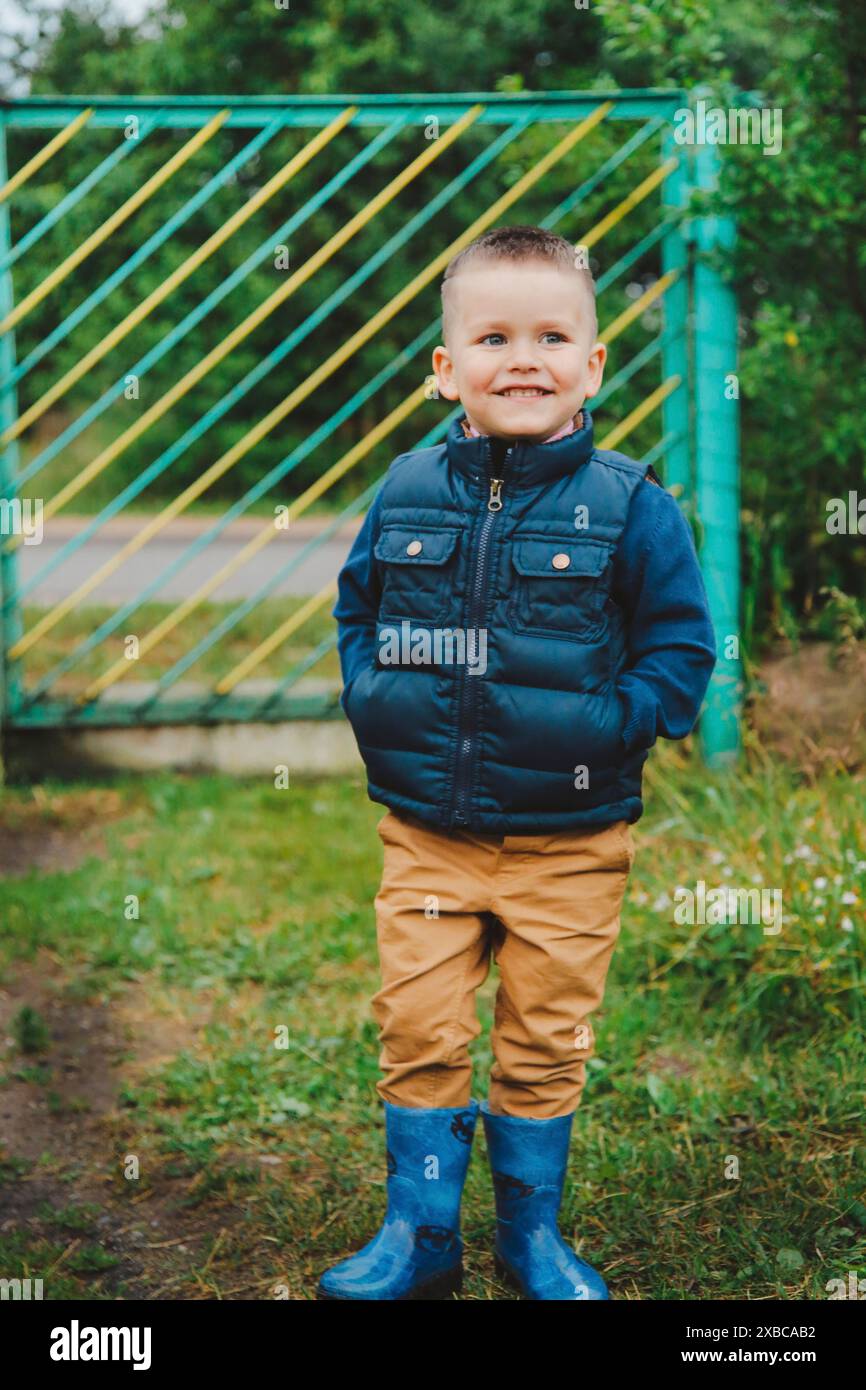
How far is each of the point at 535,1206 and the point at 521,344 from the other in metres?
1.20

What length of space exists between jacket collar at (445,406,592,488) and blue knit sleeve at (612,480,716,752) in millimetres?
104

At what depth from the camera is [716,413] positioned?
4.12 metres

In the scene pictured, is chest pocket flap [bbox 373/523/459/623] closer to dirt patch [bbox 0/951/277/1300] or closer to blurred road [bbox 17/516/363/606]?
dirt patch [bbox 0/951/277/1300]

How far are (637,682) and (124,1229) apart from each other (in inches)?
48.0

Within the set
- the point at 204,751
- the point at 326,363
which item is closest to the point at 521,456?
the point at 204,751

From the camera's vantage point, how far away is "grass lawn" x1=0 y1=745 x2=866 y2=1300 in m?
2.26

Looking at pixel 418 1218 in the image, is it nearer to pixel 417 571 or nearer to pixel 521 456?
pixel 417 571

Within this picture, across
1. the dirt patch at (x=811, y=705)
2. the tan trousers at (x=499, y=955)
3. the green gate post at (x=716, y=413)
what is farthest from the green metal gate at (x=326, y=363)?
the tan trousers at (x=499, y=955)

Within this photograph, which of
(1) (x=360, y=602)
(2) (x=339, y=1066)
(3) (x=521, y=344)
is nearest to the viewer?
(3) (x=521, y=344)

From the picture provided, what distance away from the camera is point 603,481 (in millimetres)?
2037

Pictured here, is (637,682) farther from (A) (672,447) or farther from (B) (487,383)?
(A) (672,447)

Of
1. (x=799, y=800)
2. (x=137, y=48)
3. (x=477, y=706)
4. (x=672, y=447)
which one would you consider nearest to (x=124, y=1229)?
(x=477, y=706)

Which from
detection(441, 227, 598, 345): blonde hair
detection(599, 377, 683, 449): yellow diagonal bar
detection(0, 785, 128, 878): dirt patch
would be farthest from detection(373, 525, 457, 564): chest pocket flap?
detection(599, 377, 683, 449): yellow diagonal bar

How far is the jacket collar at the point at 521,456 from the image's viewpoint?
6.59ft
